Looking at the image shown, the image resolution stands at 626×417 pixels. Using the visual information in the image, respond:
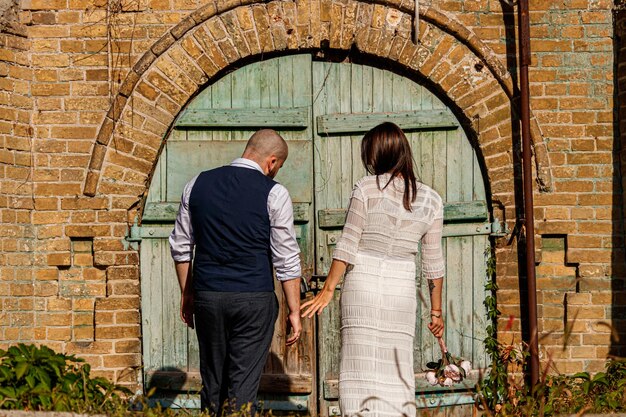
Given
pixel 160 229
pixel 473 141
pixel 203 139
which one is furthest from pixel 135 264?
pixel 473 141

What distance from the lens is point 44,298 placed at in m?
6.56

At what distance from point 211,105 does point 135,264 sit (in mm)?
1245

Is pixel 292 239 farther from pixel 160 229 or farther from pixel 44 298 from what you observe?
pixel 44 298

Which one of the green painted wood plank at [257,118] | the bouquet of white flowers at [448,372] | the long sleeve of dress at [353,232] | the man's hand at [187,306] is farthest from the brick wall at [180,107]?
the long sleeve of dress at [353,232]

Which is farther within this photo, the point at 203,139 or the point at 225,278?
the point at 203,139

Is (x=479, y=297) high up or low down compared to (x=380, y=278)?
down

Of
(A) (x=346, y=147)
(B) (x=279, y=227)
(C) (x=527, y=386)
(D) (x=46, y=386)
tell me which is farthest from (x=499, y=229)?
(D) (x=46, y=386)

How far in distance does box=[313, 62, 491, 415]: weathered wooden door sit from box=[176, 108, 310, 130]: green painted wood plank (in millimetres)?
138

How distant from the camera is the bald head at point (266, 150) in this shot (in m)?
5.21

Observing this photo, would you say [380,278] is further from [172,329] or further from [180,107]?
[180,107]

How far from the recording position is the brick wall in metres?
6.54

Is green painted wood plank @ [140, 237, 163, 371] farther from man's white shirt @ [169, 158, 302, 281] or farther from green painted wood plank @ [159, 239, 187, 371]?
man's white shirt @ [169, 158, 302, 281]

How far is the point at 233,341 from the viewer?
5059mm

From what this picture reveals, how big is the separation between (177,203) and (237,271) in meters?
1.75
